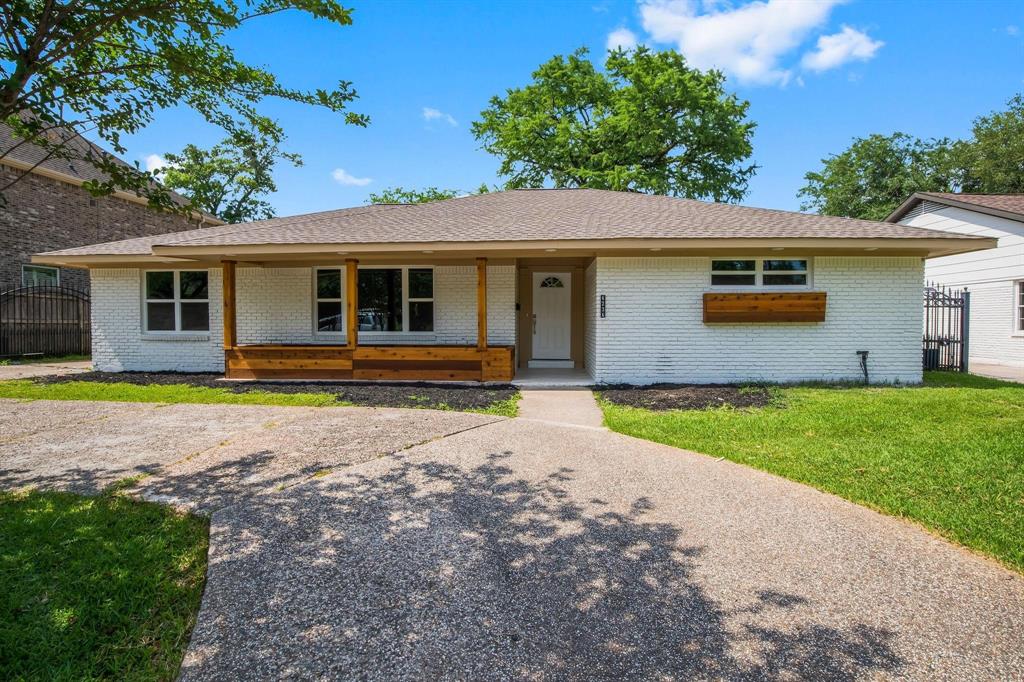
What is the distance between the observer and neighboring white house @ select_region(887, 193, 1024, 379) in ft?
47.0

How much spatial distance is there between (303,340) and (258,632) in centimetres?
1047

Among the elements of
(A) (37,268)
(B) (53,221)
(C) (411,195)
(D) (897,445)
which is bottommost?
(D) (897,445)

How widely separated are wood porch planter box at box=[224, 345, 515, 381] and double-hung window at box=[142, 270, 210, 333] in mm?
1875

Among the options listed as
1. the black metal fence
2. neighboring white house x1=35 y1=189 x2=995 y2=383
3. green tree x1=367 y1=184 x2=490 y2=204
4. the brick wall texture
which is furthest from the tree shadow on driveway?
green tree x1=367 y1=184 x2=490 y2=204

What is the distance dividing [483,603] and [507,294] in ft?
30.7

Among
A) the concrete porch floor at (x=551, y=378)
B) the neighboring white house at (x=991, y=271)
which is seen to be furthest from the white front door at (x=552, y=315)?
the neighboring white house at (x=991, y=271)

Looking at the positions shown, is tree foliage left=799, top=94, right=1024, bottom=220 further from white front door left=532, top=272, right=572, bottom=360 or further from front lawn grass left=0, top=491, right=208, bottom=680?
front lawn grass left=0, top=491, right=208, bottom=680

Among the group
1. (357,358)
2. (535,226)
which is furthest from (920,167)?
(357,358)

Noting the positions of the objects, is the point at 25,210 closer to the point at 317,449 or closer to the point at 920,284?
the point at 317,449

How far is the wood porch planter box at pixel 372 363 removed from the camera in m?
10.7

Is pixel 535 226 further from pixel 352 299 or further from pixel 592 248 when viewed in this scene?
pixel 352 299

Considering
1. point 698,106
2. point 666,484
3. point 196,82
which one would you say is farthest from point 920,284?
point 698,106

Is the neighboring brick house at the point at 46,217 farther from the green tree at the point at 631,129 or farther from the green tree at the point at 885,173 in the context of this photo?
the green tree at the point at 885,173

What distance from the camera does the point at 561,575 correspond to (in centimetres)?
312
